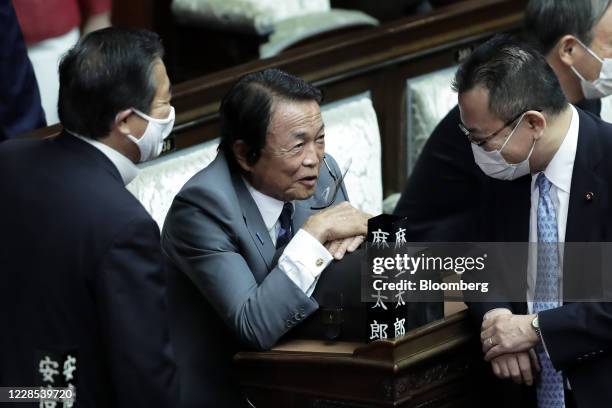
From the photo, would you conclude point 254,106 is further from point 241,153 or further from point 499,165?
point 499,165

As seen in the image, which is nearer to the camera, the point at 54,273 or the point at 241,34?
the point at 54,273

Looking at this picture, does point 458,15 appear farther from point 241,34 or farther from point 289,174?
point 289,174

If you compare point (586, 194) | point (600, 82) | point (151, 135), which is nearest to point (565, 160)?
point (586, 194)

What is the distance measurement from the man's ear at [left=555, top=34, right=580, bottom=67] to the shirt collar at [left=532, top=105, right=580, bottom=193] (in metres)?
0.65

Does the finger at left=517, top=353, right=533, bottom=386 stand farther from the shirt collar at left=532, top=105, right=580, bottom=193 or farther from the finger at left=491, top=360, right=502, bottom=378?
the shirt collar at left=532, top=105, right=580, bottom=193

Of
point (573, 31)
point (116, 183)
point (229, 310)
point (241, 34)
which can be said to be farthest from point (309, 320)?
point (241, 34)

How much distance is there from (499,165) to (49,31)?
6.42 ft

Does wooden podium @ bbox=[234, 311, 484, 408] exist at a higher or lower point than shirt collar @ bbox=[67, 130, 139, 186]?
lower

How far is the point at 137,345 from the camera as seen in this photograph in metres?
2.47

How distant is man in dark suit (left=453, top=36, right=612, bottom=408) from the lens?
9.18ft

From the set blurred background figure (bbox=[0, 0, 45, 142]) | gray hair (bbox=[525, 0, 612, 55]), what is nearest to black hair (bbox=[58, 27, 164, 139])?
blurred background figure (bbox=[0, 0, 45, 142])

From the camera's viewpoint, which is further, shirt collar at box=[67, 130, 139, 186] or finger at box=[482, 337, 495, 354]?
finger at box=[482, 337, 495, 354]

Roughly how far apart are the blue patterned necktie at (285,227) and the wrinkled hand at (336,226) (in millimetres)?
154

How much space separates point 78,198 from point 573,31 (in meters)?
1.63
